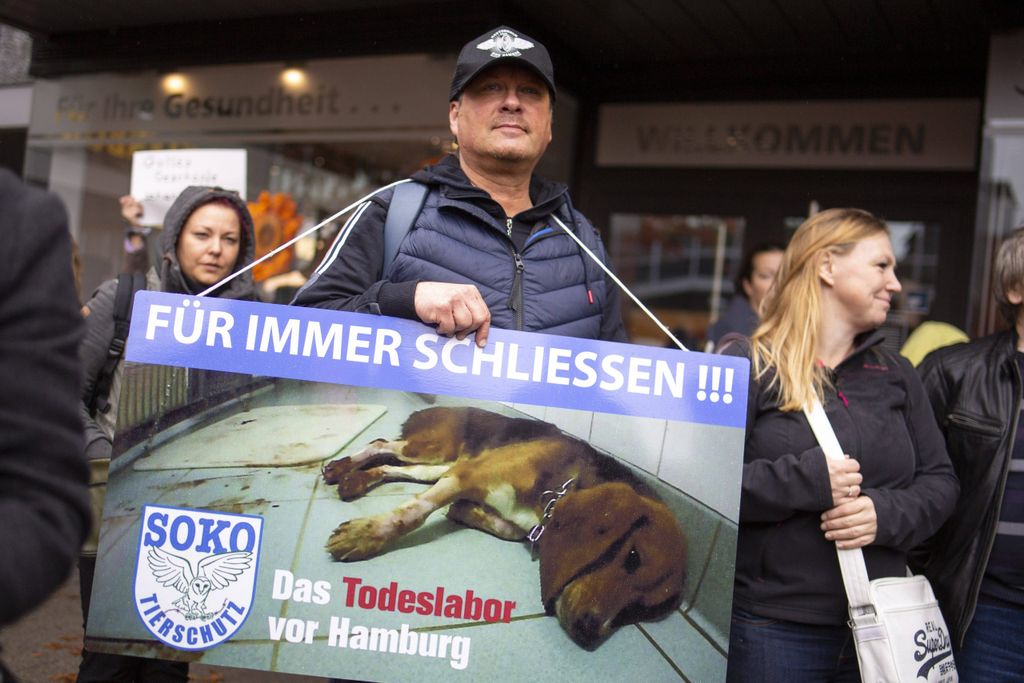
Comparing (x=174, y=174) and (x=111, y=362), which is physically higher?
(x=174, y=174)

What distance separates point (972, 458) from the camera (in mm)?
3059

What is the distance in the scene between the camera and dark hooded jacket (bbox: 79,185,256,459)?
335cm

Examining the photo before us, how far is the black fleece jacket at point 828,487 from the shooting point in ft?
8.72

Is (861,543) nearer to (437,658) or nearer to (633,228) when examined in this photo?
(437,658)

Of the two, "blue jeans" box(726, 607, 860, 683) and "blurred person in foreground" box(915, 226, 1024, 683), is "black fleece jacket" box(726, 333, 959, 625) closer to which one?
"blue jeans" box(726, 607, 860, 683)

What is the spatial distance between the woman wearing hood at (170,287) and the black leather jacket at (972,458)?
2.32 metres

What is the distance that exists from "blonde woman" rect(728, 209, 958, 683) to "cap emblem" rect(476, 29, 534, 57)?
1048 mm

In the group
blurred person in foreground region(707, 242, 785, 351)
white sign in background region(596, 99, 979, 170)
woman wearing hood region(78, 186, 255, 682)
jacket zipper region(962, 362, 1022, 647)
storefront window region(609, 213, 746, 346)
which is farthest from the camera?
storefront window region(609, 213, 746, 346)

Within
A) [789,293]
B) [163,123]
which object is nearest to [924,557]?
[789,293]

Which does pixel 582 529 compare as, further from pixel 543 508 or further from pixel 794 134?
pixel 794 134

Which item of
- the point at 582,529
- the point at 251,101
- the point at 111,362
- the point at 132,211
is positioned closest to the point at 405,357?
the point at 582,529

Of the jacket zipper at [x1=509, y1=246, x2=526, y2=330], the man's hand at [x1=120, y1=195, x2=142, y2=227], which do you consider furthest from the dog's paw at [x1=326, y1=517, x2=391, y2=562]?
the man's hand at [x1=120, y1=195, x2=142, y2=227]

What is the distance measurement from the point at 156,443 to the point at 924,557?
7.48 feet

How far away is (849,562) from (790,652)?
275 millimetres
